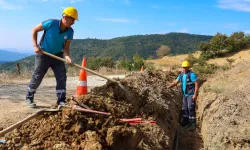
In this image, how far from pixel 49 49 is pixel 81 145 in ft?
8.15

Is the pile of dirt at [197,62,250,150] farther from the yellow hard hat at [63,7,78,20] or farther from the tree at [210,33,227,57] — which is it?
the tree at [210,33,227,57]

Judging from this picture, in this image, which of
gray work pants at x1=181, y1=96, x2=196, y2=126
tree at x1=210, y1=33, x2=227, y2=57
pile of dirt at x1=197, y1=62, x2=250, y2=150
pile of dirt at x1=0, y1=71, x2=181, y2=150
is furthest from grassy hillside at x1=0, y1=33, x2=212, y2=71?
pile of dirt at x1=0, y1=71, x2=181, y2=150

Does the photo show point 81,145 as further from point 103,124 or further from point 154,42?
point 154,42

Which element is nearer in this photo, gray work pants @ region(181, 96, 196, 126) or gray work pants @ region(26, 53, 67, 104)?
gray work pants @ region(26, 53, 67, 104)

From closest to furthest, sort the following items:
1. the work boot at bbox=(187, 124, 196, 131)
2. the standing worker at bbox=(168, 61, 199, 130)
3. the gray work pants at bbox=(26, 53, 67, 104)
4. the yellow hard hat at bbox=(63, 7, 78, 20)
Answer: the yellow hard hat at bbox=(63, 7, 78, 20) → the gray work pants at bbox=(26, 53, 67, 104) → the standing worker at bbox=(168, 61, 199, 130) → the work boot at bbox=(187, 124, 196, 131)

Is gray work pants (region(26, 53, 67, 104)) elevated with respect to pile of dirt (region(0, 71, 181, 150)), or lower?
elevated

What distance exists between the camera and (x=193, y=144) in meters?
7.67

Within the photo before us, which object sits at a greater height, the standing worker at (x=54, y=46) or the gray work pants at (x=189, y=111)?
the standing worker at (x=54, y=46)

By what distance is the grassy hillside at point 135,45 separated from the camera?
78387 mm

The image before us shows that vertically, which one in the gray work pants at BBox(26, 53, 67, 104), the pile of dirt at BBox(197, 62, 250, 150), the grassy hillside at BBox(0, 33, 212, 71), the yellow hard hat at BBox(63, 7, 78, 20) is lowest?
the pile of dirt at BBox(197, 62, 250, 150)

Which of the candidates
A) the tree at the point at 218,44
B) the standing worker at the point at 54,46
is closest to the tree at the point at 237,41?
the tree at the point at 218,44

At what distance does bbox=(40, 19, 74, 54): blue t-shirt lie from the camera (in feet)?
18.3

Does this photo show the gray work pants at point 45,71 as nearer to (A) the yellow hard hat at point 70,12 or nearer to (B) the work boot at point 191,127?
(A) the yellow hard hat at point 70,12

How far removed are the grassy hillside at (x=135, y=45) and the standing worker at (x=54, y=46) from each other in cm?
6705
